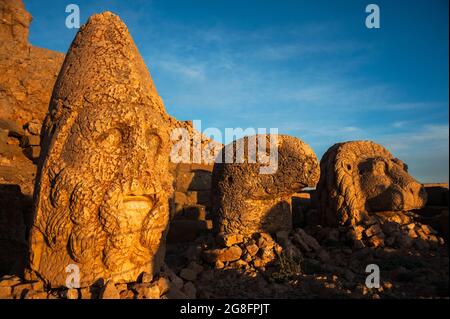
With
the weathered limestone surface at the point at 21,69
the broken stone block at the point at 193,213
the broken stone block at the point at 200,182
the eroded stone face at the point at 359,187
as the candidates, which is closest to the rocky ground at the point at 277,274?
the eroded stone face at the point at 359,187

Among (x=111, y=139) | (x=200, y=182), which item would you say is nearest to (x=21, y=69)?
(x=200, y=182)

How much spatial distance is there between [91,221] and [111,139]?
75 cm

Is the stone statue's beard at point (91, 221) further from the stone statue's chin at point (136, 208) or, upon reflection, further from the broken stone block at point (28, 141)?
the broken stone block at point (28, 141)

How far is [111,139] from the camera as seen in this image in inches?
124

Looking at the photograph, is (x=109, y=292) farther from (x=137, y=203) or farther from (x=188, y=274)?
(x=188, y=274)

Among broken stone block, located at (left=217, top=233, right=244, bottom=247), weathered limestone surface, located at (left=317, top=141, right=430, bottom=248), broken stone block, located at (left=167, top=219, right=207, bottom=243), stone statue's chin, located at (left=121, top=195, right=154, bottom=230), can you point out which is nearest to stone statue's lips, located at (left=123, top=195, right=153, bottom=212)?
stone statue's chin, located at (left=121, top=195, right=154, bottom=230)

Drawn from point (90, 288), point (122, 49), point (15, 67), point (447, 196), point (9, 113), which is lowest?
point (90, 288)

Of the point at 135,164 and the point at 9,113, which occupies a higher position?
the point at 9,113

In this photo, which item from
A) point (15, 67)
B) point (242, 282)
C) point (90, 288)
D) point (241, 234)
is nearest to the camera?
point (90, 288)

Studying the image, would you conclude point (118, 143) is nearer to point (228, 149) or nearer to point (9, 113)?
point (228, 149)

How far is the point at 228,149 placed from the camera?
5832 mm

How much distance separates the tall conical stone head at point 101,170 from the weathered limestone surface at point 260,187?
210cm
